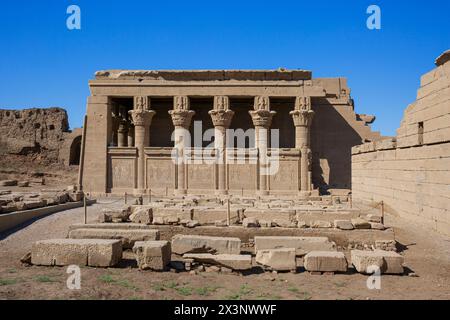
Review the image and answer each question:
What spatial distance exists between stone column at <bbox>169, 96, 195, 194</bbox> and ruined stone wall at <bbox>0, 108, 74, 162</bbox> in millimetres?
17228

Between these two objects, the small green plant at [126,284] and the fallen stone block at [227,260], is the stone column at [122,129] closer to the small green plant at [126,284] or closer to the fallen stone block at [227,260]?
the fallen stone block at [227,260]

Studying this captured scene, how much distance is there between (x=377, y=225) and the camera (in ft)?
31.5

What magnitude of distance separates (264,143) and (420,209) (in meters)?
9.54

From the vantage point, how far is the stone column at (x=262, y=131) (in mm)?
19953

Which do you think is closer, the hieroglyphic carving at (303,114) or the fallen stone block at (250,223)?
the fallen stone block at (250,223)

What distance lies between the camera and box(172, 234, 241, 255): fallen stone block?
26.3 feet

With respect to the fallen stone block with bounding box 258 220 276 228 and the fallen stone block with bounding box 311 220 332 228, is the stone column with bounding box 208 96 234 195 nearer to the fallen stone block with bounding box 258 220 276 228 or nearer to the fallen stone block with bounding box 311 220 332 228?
the fallen stone block with bounding box 258 220 276 228

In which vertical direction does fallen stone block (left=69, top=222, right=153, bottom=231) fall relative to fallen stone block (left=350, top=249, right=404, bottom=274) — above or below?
above

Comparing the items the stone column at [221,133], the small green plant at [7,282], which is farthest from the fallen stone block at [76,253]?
the stone column at [221,133]

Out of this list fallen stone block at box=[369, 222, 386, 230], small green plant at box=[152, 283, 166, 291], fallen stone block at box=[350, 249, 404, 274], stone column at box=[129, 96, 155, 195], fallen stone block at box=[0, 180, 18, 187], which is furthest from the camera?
fallen stone block at box=[0, 180, 18, 187]

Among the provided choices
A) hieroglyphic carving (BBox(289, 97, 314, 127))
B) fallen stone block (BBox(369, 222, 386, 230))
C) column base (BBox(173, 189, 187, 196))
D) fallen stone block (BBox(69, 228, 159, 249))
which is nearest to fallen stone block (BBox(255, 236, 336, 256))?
fallen stone block (BBox(369, 222, 386, 230))

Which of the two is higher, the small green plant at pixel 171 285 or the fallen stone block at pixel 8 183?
the fallen stone block at pixel 8 183

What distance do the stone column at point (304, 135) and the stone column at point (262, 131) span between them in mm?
1301

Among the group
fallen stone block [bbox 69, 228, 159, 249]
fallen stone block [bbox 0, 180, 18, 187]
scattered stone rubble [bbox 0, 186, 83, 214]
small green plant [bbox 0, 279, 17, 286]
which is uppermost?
fallen stone block [bbox 0, 180, 18, 187]
